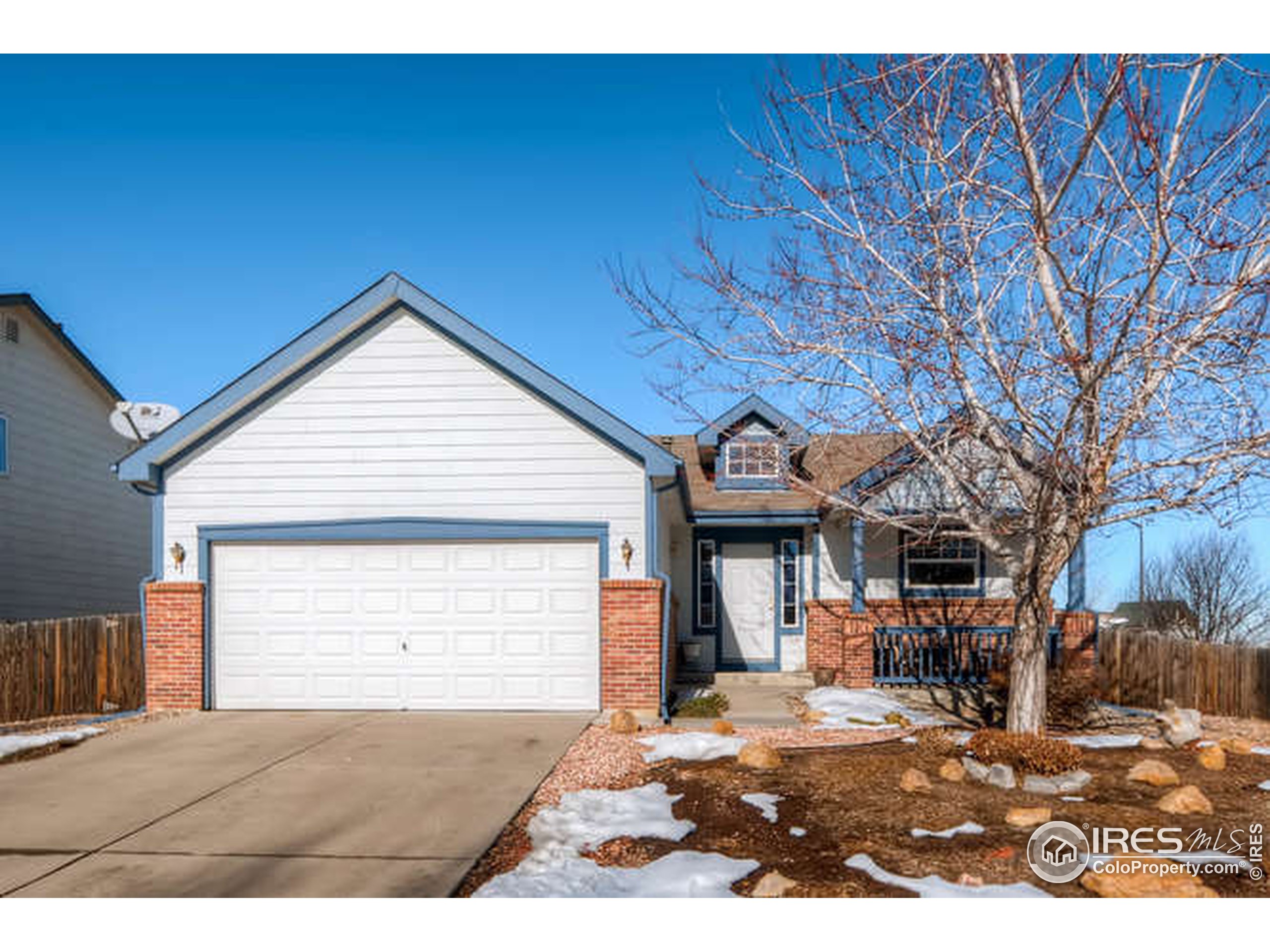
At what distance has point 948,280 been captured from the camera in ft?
31.2

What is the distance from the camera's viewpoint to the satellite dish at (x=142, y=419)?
566 inches

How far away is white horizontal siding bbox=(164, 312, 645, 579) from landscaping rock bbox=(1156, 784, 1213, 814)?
6.62 metres

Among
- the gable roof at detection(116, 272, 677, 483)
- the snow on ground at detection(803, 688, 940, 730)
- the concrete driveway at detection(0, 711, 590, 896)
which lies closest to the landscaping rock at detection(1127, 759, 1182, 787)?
the snow on ground at detection(803, 688, 940, 730)

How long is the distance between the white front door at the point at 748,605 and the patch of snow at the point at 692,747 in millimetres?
6734

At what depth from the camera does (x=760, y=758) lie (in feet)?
27.9

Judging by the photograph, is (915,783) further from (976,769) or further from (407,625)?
(407,625)

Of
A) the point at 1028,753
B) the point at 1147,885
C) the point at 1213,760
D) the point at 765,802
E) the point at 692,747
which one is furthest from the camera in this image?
the point at 692,747

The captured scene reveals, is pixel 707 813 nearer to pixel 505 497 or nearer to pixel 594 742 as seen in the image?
pixel 594 742

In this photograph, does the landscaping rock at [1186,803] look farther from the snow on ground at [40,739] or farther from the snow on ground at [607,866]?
the snow on ground at [40,739]

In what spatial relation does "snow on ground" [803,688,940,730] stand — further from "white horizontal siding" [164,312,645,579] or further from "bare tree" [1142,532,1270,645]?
"bare tree" [1142,532,1270,645]

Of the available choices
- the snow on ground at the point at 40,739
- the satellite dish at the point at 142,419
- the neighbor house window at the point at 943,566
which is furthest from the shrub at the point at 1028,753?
the satellite dish at the point at 142,419

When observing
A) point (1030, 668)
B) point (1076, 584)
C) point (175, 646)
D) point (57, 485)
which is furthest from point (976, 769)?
point (57, 485)

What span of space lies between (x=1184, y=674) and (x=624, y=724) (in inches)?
330
